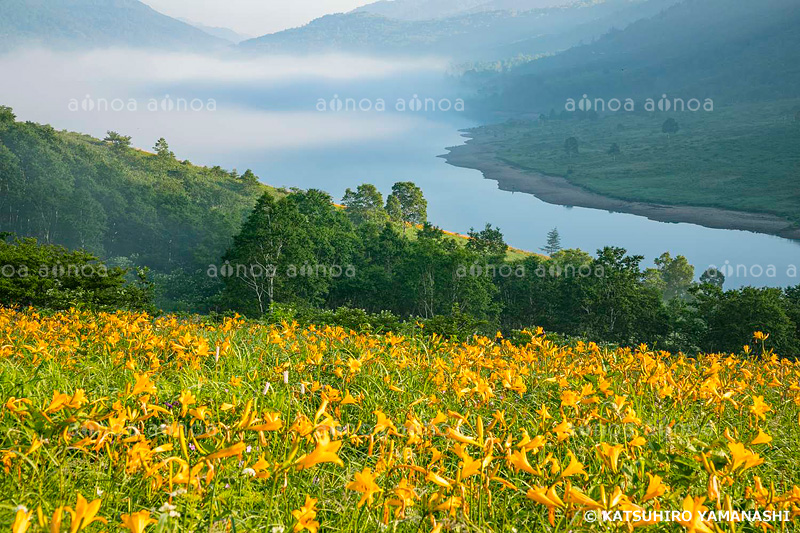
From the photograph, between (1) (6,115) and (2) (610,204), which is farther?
(2) (610,204)

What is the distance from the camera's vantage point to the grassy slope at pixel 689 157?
98.5 metres

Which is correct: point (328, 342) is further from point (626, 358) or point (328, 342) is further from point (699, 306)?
point (699, 306)

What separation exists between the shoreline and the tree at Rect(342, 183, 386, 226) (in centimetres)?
4465

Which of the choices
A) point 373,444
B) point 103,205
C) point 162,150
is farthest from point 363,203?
point 373,444

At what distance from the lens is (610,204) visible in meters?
101

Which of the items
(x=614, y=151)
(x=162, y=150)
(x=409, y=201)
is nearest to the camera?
(x=409, y=201)

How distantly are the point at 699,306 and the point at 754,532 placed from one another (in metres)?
27.4

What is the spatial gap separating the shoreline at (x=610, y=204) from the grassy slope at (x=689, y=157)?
226 cm

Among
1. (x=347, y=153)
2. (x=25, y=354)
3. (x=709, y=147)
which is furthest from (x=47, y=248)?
(x=347, y=153)

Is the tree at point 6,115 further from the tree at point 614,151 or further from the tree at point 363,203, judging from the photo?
the tree at point 614,151

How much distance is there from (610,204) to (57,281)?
98.9 m

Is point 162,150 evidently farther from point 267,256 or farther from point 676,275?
point 676,275

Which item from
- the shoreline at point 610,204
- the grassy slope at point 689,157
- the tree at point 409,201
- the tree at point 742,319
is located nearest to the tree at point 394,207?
the tree at point 409,201

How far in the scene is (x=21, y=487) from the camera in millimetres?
2186
